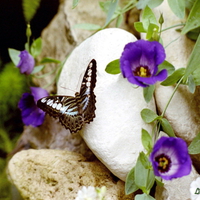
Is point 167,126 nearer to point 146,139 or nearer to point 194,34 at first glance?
point 146,139

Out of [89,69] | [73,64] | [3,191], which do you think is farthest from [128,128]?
[3,191]

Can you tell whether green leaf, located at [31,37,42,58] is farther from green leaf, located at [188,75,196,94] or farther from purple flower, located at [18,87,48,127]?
green leaf, located at [188,75,196,94]

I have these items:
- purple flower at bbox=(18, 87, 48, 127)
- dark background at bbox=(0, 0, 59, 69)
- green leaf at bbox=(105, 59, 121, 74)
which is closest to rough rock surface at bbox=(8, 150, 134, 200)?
purple flower at bbox=(18, 87, 48, 127)

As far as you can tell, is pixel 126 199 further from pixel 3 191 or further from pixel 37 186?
pixel 3 191

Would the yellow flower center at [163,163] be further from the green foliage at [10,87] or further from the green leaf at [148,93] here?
the green foliage at [10,87]

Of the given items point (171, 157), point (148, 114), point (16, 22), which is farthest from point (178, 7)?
point (16, 22)

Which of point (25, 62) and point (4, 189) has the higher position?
point (25, 62)
